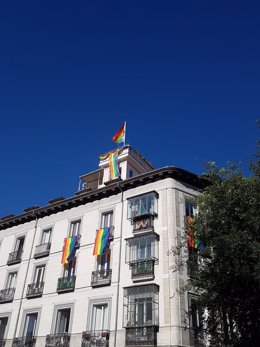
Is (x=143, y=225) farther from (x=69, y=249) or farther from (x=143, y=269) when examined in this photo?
(x=69, y=249)

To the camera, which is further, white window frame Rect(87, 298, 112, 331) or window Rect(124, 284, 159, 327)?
white window frame Rect(87, 298, 112, 331)

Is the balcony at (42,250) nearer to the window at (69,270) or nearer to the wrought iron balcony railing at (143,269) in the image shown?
the window at (69,270)

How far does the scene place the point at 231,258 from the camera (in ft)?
62.1

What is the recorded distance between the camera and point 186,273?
78.8 feet

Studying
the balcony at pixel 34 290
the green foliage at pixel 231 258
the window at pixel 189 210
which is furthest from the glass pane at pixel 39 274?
the green foliage at pixel 231 258

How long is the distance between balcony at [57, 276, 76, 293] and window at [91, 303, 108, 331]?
99.7 inches

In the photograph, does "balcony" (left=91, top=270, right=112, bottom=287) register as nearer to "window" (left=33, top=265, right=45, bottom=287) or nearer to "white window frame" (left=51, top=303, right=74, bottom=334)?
"white window frame" (left=51, top=303, right=74, bottom=334)

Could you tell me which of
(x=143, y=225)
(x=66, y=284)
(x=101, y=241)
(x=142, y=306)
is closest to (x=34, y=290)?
(x=66, y=284)

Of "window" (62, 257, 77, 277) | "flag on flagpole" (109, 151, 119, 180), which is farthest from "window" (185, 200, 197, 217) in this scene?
"flag on flagpole" (109, 151, 119, 180)

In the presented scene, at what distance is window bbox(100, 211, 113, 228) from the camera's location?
29009 millimetres

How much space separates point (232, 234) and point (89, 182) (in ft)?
82.5

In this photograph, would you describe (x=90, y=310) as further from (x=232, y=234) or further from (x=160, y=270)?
(x=232, y=234)

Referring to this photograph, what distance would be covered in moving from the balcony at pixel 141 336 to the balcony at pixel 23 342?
7474mm

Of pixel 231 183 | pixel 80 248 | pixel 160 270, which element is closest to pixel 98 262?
pixel 80 248
